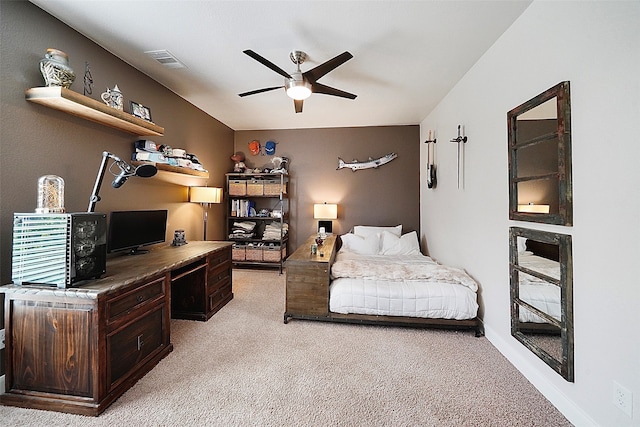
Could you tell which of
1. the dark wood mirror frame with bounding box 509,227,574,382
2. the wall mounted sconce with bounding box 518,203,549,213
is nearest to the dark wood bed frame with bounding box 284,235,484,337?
the dark wood mirror frame with bounding box 509,227,574,382

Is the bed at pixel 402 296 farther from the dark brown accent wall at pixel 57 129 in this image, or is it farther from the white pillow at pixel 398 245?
the dark brown accent wall at pixel 57 129

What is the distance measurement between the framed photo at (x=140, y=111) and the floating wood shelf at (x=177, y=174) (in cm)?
47

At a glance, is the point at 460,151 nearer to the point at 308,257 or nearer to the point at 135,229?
the point at 308,257

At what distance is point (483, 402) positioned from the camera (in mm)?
1771

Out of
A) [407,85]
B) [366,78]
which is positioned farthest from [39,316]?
[407,85]

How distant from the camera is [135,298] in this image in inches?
76.9

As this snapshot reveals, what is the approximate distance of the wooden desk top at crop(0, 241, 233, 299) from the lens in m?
1.66

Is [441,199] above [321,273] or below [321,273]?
above

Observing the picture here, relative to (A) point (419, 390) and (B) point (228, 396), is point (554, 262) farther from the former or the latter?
(B) point (228, 396)

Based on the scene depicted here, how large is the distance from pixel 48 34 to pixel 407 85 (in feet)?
11.2

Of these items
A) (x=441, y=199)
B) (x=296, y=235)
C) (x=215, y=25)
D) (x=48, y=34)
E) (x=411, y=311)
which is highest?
(x=215, y=25)

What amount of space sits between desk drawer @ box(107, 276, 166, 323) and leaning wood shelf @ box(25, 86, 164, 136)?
4.59ft

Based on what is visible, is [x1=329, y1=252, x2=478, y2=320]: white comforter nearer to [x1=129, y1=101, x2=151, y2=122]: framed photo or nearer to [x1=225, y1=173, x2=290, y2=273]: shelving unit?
[x1=225, y1=173, x2=290, y2=273]: shelving unit

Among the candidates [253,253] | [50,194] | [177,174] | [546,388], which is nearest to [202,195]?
[177,174]
